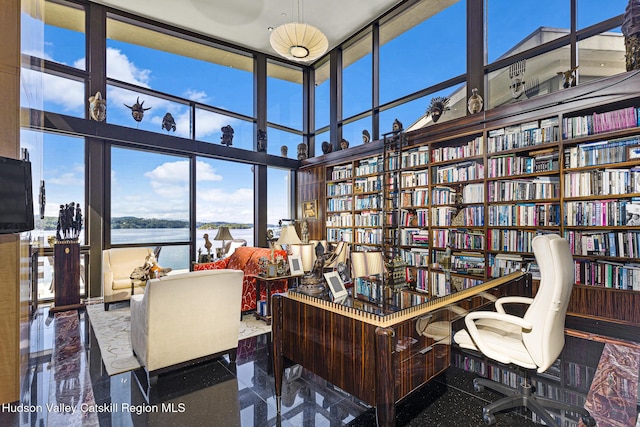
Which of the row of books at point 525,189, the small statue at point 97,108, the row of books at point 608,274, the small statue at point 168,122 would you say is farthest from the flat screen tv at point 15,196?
the small statue at point 168,122

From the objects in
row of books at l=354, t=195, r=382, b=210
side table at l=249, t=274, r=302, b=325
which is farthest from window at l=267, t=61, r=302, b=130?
side table at l=249, t=274, r=302, b=325

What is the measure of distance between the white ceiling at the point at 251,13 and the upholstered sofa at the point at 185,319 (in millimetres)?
4880

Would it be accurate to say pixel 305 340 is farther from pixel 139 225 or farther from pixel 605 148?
pixel 139 225

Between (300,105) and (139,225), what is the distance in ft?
14.9

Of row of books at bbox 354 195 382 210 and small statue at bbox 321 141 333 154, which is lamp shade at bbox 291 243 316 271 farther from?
small statue at bbox 321 141 333 154

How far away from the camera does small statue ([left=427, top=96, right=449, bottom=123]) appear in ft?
15.3

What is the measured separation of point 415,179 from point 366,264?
1818mm

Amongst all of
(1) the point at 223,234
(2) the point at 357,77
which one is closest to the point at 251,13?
(2) the point at 357,77

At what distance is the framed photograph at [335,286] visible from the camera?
5.88 feet

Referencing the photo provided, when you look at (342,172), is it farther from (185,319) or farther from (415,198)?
(185,319)

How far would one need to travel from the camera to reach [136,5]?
510cm

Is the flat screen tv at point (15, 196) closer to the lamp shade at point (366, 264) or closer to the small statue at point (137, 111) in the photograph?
the lamp shade at point (366, 264)

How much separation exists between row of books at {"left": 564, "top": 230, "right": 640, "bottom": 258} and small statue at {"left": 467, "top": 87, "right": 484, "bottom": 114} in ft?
6.22

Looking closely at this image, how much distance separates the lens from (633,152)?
2930mm
